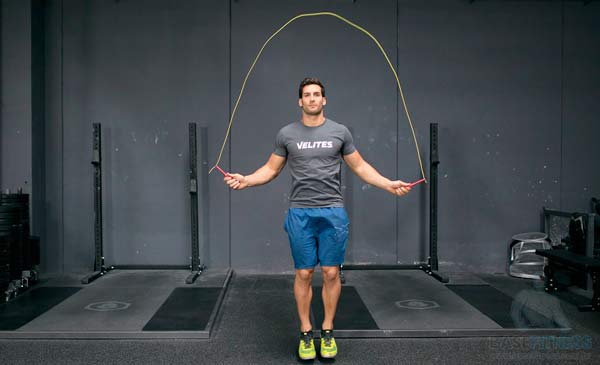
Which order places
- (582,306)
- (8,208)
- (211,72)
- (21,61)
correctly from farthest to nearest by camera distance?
(211,72) → (21,61) → (8,208) → (582,306)

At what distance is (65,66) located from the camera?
4.34 m

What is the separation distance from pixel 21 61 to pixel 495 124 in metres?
4.40

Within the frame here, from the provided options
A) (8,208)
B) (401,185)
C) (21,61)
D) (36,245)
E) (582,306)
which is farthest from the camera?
(21,61)

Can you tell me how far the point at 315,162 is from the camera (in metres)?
2.40

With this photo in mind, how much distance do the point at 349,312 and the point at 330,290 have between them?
2.39 feet

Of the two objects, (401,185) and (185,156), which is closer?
(401,185)

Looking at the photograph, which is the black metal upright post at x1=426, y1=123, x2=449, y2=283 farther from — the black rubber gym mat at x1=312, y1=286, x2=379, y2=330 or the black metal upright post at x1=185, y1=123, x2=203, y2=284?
the black metal upright post at x1=185, y1=123, x2=203, y2=284

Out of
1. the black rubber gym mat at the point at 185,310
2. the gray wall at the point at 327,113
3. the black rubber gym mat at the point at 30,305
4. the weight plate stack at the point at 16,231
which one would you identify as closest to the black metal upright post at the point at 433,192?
the gray wall at the point at 327,113

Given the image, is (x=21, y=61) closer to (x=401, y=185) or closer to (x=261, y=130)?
(x=261, y=130)

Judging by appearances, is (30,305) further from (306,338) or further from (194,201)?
(306,338)

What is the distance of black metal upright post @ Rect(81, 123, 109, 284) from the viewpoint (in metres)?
4.05

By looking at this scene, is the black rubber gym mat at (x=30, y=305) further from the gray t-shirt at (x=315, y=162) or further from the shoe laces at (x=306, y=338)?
the gray t-shirt at (x=315, y=162)

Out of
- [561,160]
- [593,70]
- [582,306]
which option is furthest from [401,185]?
[593,70]

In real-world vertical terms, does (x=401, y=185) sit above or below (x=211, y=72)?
below
